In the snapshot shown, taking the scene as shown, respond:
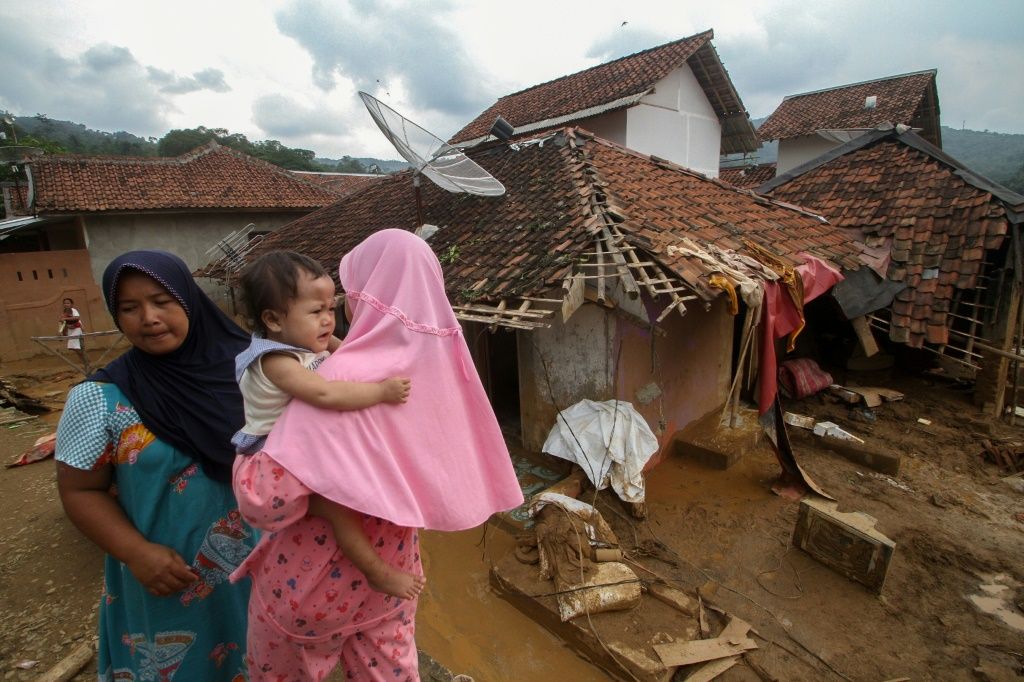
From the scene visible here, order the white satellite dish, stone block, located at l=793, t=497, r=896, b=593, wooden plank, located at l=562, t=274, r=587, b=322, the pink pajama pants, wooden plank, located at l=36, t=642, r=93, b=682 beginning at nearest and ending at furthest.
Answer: the pink pajama pants, wooden plank, located at l=36, t=642, r=93, b=682, stone block, located at l=793, t=497, r=896, b=593, wooden plank, located at l=562, t=274, r=587, b=322, the white satellite dish

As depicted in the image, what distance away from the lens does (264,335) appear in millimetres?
1476

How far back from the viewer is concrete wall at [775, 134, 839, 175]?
64.3ft

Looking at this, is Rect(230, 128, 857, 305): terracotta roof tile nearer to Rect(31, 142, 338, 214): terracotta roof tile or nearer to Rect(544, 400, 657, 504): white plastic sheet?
Rect(544, 400, 657, 504): white plastic sheet

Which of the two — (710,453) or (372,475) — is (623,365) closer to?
(710,453)

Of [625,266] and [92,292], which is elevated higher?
[625,266]

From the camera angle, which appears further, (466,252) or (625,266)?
(466,252)

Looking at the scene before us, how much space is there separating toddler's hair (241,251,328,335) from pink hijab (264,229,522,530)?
139 millimetres

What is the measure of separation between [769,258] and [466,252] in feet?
12.6

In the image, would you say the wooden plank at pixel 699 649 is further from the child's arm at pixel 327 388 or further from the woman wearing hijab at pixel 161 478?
the child's arm at pixel 327 388

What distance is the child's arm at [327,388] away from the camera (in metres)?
1.21

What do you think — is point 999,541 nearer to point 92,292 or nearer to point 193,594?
point 193,594

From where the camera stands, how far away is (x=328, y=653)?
146cm

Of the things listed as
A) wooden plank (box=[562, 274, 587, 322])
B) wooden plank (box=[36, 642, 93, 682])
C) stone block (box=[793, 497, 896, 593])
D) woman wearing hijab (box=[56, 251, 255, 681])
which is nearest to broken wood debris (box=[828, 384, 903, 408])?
stone block (box=[793, 497, 896, 593])

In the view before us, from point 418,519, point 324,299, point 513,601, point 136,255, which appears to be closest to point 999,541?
point 513,601
